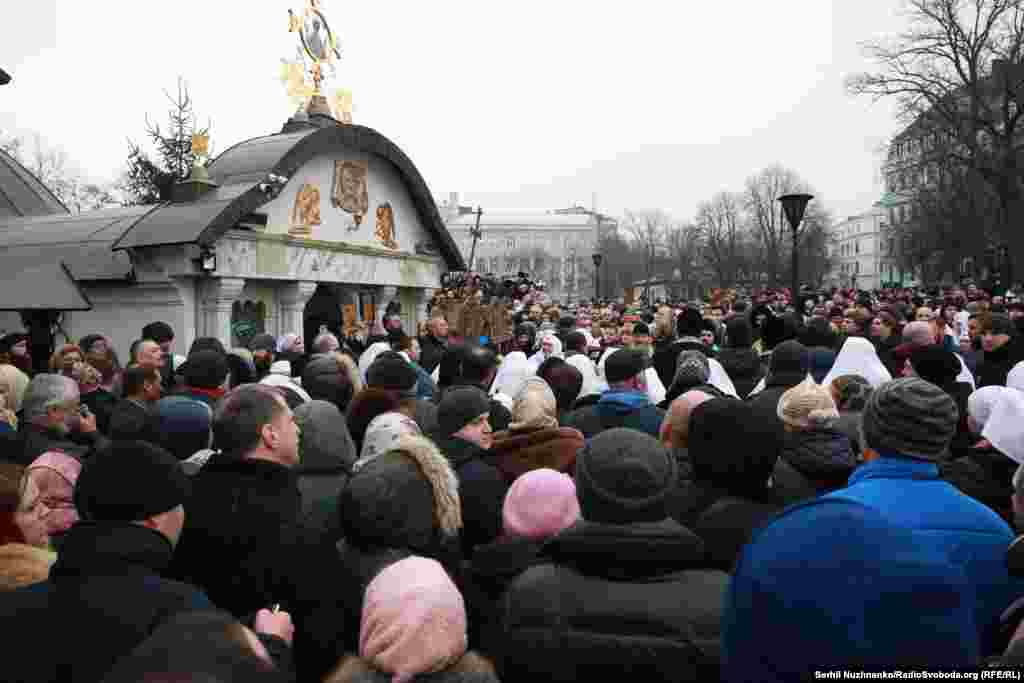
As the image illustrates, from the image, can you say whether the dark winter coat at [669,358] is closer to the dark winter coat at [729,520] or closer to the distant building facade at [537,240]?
the dark winter coat at [729,520]

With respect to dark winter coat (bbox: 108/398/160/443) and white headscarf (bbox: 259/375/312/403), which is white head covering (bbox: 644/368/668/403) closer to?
white headscarf (bbox: 259/375/312/403)

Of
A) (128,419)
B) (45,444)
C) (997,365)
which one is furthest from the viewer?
(997,365)

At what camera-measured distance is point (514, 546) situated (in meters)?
2.97

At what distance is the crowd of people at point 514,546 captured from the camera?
1.49m

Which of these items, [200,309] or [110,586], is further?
[200,309]

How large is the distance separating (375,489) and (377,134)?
14302 millimetres

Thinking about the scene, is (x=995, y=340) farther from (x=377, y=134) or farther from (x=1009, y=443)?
(x=377, y=134)

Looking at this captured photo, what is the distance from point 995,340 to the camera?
6895mm

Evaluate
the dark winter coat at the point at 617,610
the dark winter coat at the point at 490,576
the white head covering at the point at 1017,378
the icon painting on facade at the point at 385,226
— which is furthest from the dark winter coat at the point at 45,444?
the icon painting on facade at the point at 385,226

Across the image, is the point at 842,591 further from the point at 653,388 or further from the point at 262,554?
the point at 653,388

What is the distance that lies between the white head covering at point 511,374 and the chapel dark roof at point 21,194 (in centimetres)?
1307

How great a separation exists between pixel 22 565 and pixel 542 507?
1774mm

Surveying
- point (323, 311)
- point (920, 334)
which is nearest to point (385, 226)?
point (323, 311)

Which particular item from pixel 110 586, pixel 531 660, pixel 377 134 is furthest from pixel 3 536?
pixel 377 134
